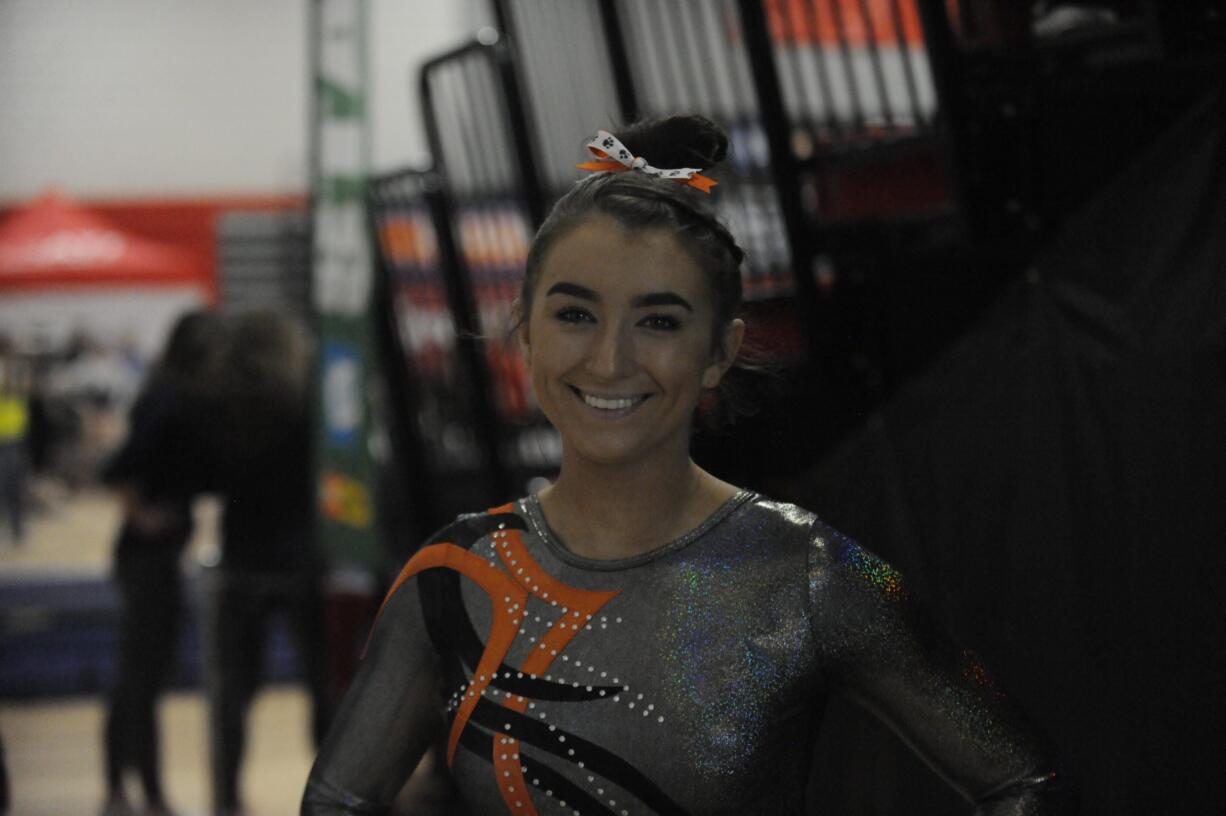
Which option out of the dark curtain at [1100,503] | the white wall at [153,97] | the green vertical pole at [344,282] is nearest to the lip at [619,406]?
the dark curtain at [1100,503]

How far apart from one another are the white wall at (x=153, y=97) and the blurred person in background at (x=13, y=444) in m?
1.37

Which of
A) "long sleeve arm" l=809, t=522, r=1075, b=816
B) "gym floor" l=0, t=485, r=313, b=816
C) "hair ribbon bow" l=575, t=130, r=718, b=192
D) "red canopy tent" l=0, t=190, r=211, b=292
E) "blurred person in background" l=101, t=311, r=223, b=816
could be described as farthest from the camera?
"red canopy tent" l=0, t=190, r=211, b=292

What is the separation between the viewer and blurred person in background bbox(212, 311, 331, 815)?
16.1 feet

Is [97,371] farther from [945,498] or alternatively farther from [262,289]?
[945,498]

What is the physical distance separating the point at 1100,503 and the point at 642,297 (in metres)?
0.99

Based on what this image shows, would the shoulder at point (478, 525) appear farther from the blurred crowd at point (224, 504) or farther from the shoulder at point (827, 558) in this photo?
the blurred crowd at point (224, 504)

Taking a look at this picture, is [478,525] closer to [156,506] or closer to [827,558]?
[827,558]

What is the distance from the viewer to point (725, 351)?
162cm

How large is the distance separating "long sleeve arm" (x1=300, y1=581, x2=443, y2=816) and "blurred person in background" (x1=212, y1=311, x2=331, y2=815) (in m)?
3.37

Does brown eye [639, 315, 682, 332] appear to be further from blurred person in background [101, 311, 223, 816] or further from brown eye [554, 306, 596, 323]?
blurred person in background [101, 311, 223, 816]

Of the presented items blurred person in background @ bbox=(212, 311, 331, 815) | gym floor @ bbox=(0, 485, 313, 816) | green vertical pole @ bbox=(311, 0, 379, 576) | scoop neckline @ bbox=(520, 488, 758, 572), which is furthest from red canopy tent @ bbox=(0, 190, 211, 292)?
scoop neckline @ bbox=(520, 488, 758, 572)

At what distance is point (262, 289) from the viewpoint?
10938 mm

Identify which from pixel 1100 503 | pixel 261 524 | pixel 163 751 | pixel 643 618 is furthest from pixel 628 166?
pixel 163 751

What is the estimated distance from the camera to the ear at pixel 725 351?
1.61m
